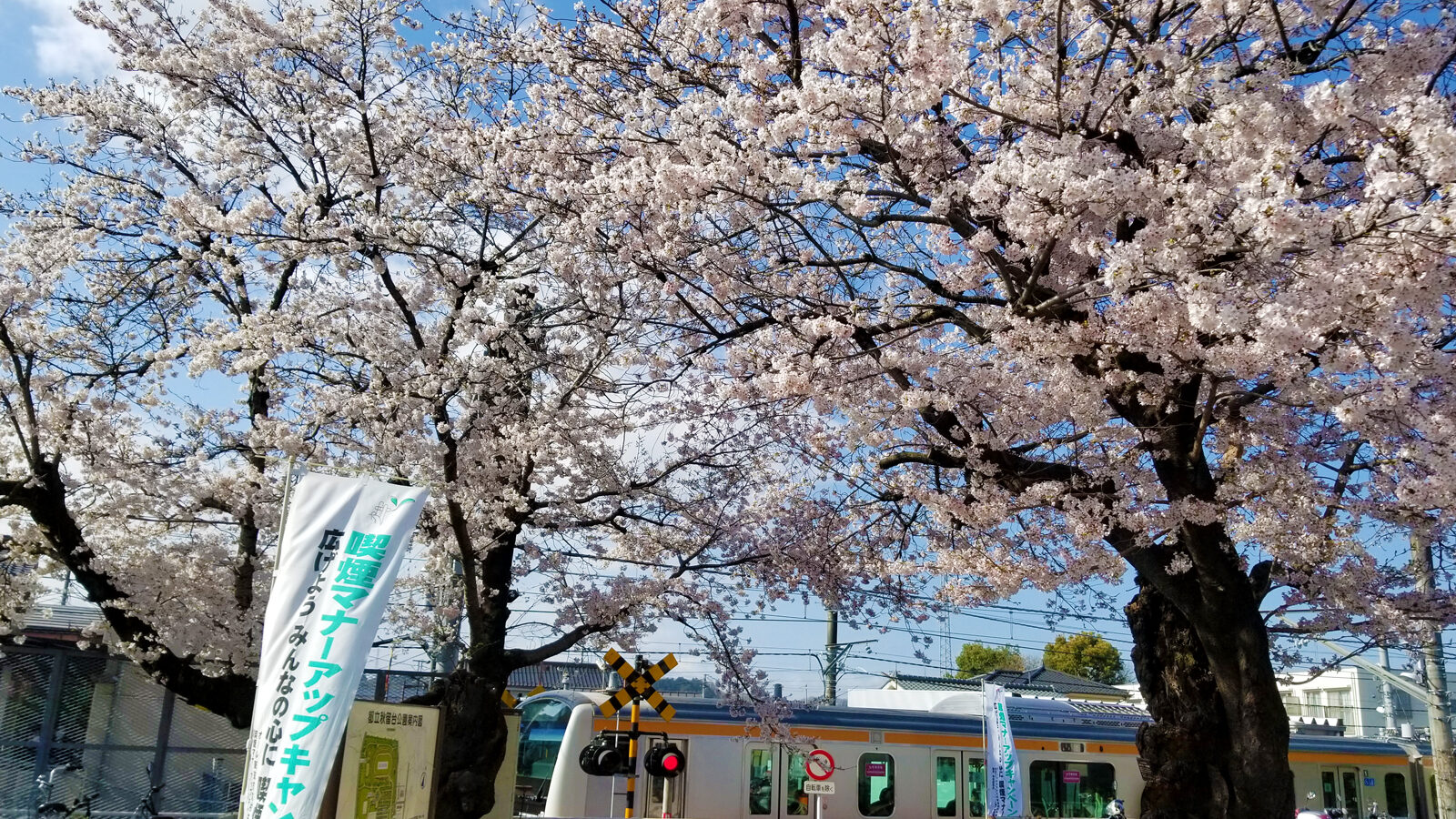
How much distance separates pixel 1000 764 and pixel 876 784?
1.95 meters

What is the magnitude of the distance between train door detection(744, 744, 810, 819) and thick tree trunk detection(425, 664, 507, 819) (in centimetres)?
577

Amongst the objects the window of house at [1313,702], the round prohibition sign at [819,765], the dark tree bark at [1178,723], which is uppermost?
the window of house at [1313,702]

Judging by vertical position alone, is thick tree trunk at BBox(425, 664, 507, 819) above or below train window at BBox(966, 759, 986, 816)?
above

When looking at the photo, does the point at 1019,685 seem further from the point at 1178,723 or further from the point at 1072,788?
the point at 1178,723

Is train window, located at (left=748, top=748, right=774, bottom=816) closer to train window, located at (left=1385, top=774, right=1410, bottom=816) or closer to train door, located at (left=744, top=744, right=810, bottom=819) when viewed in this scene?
train door, located at (left=744, top=744, right=810, bottom=819)

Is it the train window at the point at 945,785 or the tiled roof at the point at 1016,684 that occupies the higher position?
the tiled roof at the point at 1016,684

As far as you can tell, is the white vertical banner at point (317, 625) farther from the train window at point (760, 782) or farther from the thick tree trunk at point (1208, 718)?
the train window at point (760, 782)

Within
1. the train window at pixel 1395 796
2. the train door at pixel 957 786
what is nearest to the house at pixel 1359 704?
the train window at pixel 1395 796

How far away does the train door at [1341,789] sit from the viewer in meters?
18.7

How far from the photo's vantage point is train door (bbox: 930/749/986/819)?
618 inches

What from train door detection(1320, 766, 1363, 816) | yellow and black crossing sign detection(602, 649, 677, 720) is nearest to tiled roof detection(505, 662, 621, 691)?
train door detection(1320, 766, 1363, 816)

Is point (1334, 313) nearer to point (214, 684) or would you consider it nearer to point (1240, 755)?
point (1240, 755)

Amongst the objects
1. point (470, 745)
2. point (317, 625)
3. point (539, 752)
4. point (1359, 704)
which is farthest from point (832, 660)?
point (1359, 704)

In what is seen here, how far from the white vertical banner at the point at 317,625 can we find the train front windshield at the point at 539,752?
9.47 m
